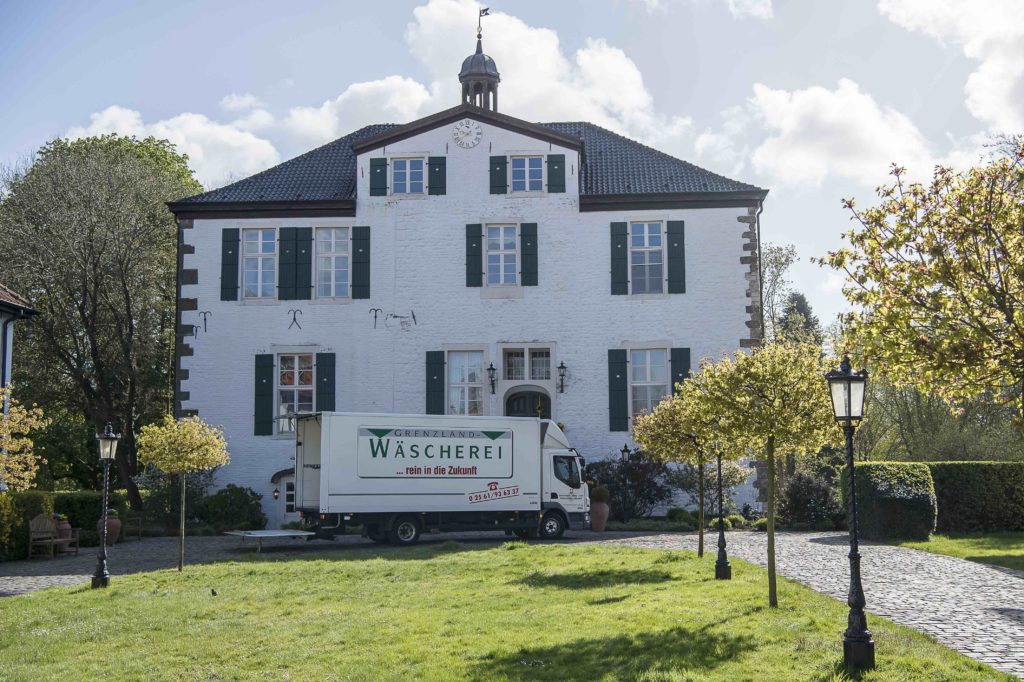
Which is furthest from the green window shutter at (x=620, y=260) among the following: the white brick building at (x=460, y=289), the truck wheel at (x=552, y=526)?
the truck wheel at (x=552, y=526)

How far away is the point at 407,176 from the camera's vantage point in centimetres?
2831

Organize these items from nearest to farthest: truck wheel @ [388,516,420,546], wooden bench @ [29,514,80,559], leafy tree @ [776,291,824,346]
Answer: wooden bench @ [29,514,80,559], truck wheel @ [388,516,420,546], leafy tree @ [776,291,824,346]

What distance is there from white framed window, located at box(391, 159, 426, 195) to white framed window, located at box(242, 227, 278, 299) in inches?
133

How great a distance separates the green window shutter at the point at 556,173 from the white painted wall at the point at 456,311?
0.69 feet

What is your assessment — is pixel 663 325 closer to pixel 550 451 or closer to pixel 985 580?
pixel 550 451

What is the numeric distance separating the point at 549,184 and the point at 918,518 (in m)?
12.5

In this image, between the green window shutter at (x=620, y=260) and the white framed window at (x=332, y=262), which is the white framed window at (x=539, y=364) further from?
the white framed window at (x=332, y=262)

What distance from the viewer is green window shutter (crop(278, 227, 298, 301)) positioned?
27781 mm

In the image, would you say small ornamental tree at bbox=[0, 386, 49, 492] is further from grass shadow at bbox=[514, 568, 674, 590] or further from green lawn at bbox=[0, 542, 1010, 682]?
grass shadow at bbox=[514, 568, 674, 590]

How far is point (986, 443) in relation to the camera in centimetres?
3161

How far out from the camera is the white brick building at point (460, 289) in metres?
27.2

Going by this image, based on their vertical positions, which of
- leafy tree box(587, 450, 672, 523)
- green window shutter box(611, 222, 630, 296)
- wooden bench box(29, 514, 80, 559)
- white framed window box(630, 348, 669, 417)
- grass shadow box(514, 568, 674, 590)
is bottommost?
grass shadow box(514, 568, 674, 590)

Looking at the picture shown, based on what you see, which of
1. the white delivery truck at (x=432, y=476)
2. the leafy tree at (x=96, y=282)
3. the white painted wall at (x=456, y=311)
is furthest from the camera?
the leafy tree at (x=96, y=282)

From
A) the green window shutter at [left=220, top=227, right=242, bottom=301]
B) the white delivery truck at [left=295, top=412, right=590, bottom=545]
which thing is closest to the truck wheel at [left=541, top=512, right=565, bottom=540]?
the white delivery truck at [left=295, top=412, right=590, bottom=545]
